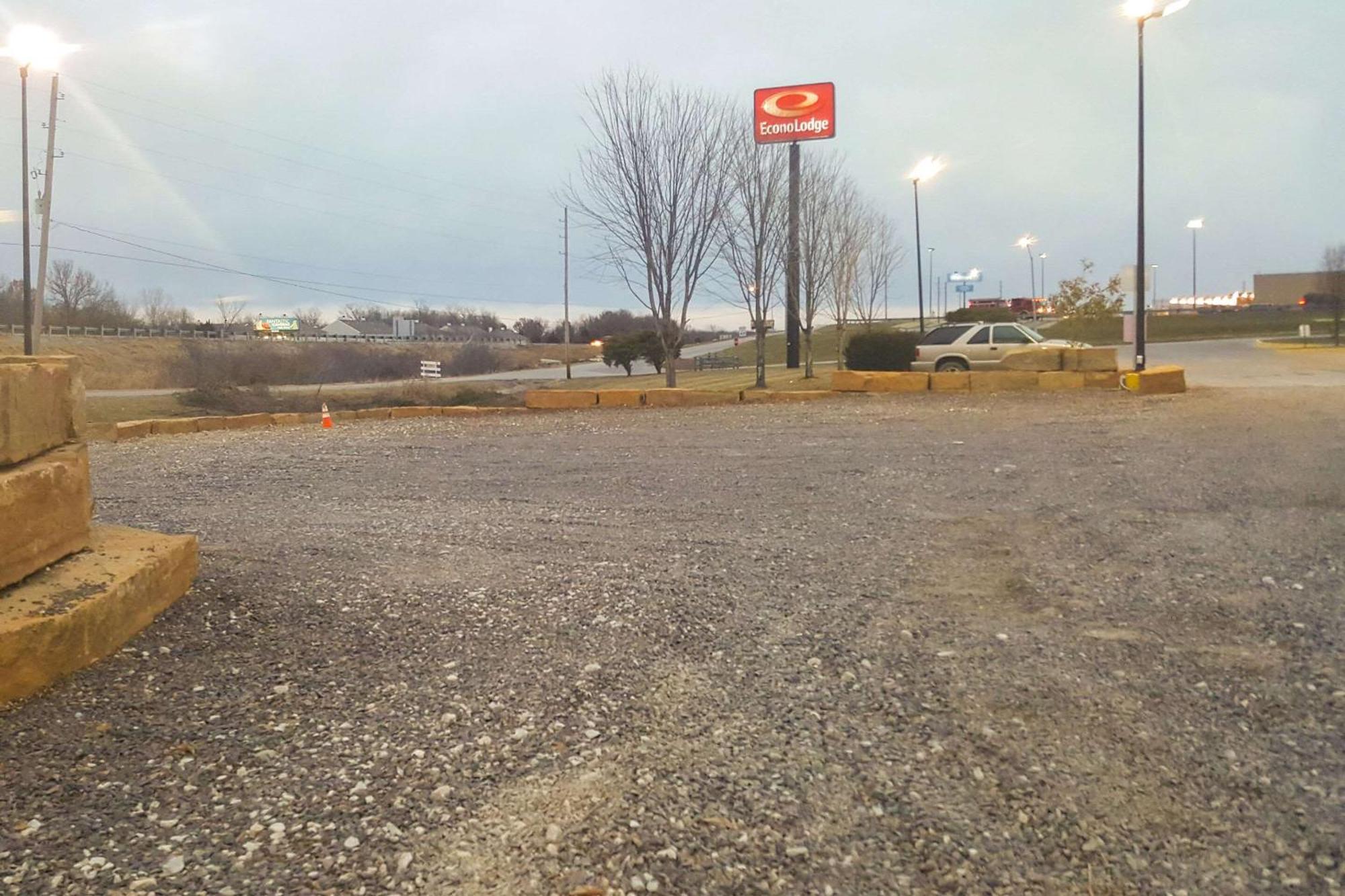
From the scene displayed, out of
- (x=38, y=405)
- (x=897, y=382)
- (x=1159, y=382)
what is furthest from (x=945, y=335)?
(x=38, y=405)

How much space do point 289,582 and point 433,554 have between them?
41.6 inches

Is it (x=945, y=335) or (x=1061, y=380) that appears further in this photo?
(x=945, y=335)

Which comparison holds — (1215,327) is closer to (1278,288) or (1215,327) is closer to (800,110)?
(800,110)

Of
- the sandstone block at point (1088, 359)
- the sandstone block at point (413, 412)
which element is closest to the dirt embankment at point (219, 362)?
the sandstone block at point (413, 412)

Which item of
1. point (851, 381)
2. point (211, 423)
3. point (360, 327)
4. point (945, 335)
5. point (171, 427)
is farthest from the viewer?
point (360, 327)

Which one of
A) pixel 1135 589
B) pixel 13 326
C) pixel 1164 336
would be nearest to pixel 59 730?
pixel 1135 589

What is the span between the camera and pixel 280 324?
240 feet

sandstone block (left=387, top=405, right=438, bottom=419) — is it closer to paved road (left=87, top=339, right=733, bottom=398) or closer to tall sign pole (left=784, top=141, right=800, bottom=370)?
tall sign pole (left=784, top=141, right=800, bottom=370)

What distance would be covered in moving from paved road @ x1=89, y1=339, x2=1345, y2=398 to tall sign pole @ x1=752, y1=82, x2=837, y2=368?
454 inches

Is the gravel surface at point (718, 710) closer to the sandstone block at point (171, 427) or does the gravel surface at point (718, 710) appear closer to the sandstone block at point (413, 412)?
the sandstone block at point (171, 427)

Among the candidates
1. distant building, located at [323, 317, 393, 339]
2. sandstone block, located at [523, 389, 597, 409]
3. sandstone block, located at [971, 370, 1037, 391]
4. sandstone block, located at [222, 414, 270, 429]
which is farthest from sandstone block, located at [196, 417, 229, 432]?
distant building, located at [323, 317, 393, 339]

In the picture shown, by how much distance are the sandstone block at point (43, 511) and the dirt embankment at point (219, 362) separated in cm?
3018

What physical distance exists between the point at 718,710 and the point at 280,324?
76.9 metres

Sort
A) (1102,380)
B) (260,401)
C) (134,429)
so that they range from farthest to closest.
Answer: (260,401)
(1102,380)
(134,429)
